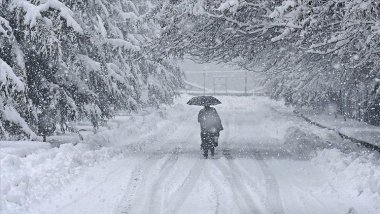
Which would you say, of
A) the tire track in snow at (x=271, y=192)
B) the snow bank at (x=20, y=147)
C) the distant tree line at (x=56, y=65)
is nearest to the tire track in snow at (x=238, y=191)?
the tire track in snow at (x=271, y=192)

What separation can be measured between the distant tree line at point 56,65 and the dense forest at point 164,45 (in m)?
0.03

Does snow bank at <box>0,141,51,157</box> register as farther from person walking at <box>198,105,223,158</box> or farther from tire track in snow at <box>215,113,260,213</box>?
person walking at <box>198,105,223,158</box>

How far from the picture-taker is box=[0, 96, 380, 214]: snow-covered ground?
8797mm

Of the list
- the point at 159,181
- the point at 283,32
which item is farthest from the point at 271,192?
the point at 283,32

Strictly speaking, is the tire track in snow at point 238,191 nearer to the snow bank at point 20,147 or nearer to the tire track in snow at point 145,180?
the tire track in snow at point 145,180

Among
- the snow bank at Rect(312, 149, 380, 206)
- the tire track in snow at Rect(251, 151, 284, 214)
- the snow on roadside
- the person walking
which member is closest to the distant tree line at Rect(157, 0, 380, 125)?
the person walking

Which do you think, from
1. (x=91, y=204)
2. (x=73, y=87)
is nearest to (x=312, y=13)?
(x=91, y=204)

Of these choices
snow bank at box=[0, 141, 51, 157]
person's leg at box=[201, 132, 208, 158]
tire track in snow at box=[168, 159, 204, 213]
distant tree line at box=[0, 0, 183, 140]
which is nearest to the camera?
tire track in snow at box=[168, 159, 204, 213]

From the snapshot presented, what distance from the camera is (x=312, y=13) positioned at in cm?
1052

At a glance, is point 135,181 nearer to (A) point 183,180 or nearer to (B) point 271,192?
(A) point 183,180

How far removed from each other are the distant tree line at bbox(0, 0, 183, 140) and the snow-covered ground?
129cm

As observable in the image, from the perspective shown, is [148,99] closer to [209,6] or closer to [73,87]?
[73,87]

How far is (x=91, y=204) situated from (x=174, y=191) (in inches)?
70.6

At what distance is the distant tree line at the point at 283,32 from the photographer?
10.4 meters
